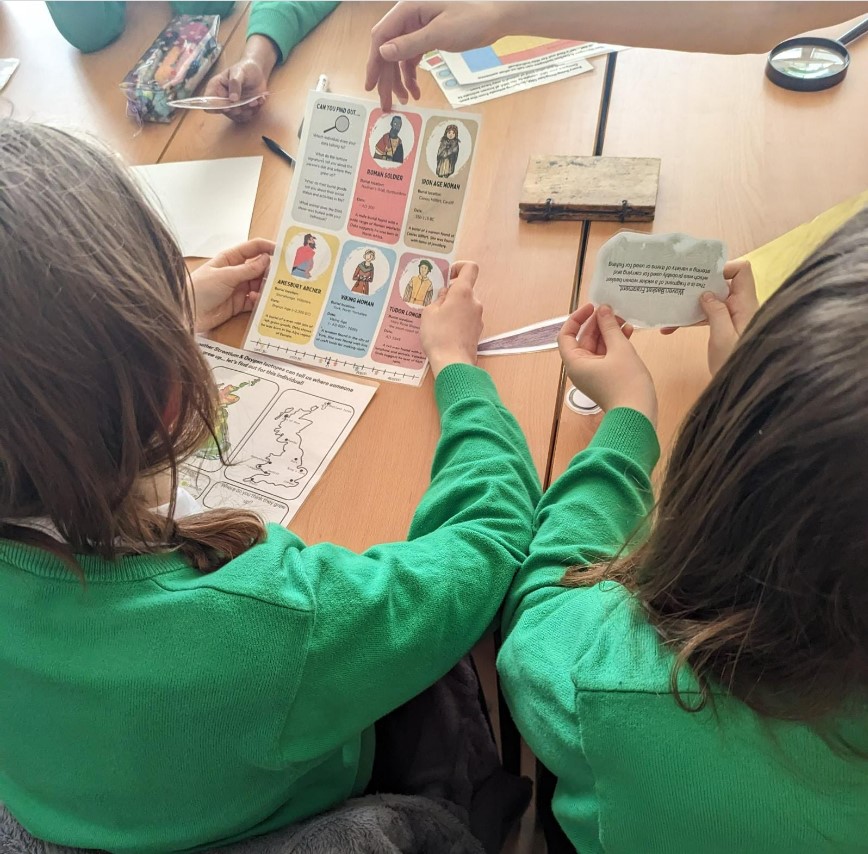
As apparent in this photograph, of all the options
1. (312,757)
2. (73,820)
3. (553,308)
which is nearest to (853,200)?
(553,308)

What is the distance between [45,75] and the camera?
1426 millimetres

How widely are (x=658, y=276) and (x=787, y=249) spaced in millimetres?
183

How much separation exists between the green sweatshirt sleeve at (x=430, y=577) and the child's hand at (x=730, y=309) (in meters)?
0.23

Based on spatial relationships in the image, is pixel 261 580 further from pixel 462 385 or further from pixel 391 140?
pixel 391 140

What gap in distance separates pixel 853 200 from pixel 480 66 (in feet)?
2.07

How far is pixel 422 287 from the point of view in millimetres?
980

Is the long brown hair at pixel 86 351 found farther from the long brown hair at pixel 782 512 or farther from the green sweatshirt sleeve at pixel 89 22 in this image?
the green sweatshirt sleeve at pixel 89 22

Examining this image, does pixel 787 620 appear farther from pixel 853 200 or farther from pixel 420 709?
pixel 853 200

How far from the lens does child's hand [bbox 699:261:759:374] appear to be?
849 millimetres

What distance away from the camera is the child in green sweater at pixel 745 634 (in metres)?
0.44

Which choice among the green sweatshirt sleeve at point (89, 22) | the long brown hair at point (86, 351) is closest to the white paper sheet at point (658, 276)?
the long brown hair at point (86, 351)

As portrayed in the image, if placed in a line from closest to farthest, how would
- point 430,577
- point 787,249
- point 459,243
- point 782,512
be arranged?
point 782,512 → point 430,577 → point 787,249 → point 459,243

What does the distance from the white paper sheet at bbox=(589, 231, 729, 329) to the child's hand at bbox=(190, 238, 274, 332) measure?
437 mm

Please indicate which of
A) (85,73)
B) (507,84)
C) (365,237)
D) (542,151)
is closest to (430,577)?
(365,237)
